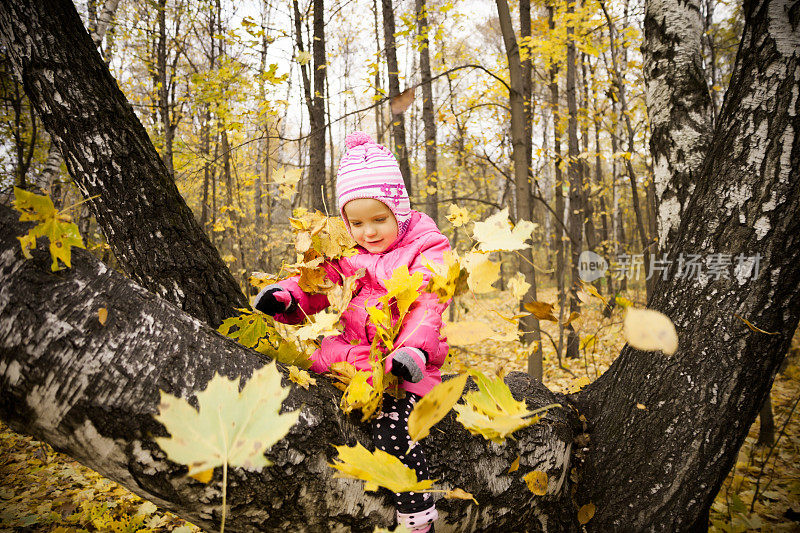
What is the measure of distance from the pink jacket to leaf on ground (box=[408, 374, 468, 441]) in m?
0.38

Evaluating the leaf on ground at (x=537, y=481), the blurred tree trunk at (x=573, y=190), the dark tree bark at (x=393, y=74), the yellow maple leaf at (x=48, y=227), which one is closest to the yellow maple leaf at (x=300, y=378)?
the yellow maple leaf at (x=48, y=227)

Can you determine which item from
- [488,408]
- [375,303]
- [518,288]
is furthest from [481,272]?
[375,303]

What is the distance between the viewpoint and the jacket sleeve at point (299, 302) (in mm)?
1445

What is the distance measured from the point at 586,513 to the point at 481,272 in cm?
105

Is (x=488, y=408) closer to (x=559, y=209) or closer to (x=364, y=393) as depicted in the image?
(x=364, y=393)

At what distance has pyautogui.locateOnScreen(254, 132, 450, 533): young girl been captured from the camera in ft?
3.82

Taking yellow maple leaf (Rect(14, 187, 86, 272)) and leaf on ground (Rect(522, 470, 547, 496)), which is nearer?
yellow maple leaf (Rect(14, 187, 86, 272))

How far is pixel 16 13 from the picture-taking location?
1292 millimetres

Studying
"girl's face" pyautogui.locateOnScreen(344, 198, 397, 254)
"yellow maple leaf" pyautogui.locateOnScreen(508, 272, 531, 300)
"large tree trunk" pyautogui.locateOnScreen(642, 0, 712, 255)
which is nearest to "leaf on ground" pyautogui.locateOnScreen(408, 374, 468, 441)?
"yellow maple leaf" pyautogui.locateOnScreen(508, 272, 531, 300)

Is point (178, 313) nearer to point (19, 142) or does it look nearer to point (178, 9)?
point (19, 142)

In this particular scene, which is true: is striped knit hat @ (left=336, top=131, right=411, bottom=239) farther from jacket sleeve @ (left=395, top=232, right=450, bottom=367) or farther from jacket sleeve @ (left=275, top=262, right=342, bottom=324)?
jacket sleeve @ (left=395, top=232, right=450, bottom=367)

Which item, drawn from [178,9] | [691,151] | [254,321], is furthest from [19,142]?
[691,151]

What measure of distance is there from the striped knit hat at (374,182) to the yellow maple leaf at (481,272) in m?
0.59

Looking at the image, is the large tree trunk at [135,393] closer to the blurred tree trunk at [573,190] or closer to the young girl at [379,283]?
the young girl at [379,283]
